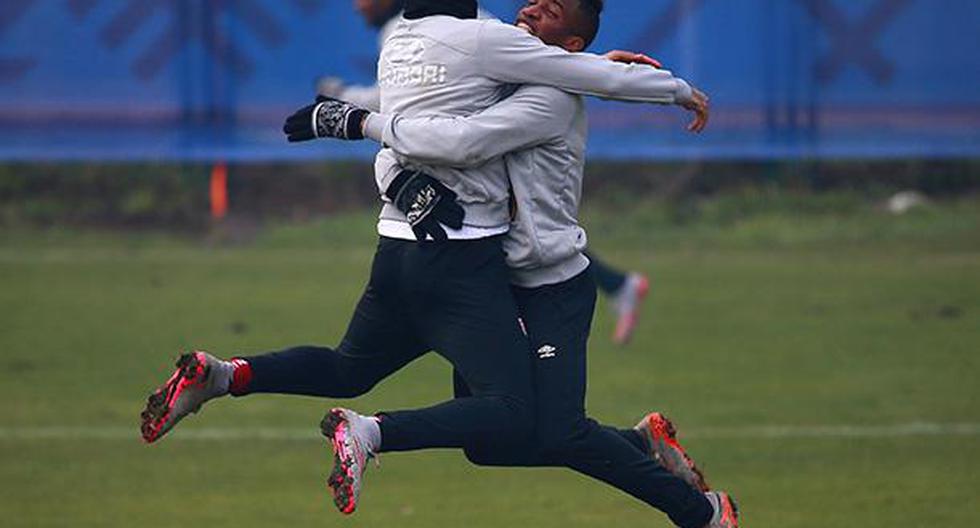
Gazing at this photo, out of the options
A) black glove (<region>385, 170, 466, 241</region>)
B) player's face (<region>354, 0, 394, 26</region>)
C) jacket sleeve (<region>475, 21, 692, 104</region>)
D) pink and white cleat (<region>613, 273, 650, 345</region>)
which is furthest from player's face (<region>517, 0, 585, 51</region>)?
pink and white cleat (<region>613, 273, 650, 345</region>)

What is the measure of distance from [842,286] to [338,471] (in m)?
8.81

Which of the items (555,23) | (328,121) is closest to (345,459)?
(328,121)

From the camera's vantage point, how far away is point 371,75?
56.4ft

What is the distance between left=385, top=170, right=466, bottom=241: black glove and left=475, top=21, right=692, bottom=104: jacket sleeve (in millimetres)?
396

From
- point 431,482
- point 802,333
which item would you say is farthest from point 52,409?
point 802,333

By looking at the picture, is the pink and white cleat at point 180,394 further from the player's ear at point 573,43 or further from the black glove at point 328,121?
the player's ear at point 573,43

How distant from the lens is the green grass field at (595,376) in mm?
9086

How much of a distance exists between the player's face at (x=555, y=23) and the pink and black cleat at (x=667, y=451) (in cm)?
140

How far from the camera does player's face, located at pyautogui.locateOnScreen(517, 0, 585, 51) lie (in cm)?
720

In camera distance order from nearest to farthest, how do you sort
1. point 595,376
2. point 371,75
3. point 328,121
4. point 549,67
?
point 549,67
point 328,121
point 595,376
point 371,75

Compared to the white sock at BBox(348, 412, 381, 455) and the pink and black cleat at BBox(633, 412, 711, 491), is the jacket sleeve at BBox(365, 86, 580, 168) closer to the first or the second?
the white sock at BBox(348, 412, 381, 455)

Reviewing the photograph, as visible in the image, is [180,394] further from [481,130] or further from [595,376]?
[595,376]

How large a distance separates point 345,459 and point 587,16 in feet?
5.56

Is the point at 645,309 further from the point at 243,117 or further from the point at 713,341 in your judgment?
the point at 243,117
